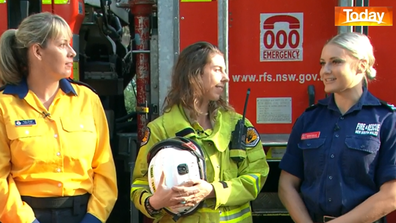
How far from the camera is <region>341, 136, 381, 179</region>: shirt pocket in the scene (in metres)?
2.32

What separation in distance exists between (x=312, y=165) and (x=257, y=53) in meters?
1.00

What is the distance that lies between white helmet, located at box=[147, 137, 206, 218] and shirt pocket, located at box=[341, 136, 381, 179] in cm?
64

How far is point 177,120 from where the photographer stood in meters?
2.60

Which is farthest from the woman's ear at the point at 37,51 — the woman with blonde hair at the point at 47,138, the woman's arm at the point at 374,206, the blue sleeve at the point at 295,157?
the woman's arm at the point at 374,206

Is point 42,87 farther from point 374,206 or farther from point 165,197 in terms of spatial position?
point 374,206

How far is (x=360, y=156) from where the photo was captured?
232 cm

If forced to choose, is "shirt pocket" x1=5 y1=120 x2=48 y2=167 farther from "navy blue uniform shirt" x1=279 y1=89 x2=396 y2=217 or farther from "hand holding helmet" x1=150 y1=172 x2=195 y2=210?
"navy blue uniform shirt" x1=279 y1=89 x2=396 y2=217

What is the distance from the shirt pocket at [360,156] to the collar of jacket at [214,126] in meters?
0.56

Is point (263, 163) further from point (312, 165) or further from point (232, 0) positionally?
point (232, 0)

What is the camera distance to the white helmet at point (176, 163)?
234 centimetres

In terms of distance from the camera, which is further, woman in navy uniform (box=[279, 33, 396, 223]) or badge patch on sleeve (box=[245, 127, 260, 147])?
badge patch on sleeve (box=[245, 127, 260, 147])

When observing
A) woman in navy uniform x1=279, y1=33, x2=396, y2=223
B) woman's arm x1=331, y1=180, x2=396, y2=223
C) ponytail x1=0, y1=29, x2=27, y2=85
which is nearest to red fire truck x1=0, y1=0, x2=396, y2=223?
woman in navy uniform x1=279, y1=33, x2=396, y2=223

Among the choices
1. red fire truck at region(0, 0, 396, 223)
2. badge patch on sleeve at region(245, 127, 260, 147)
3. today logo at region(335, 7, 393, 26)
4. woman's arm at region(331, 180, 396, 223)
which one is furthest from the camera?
red fire truck at region(0, 0, 396, 223)

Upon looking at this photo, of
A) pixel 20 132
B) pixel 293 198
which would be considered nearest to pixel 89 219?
pixel 20 132
